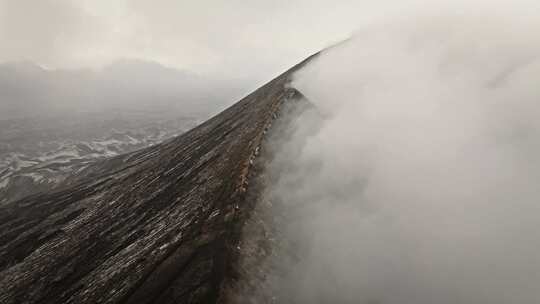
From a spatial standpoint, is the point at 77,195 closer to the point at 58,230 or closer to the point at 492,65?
the point at 58,230

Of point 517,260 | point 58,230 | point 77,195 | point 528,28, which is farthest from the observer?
point 77,195

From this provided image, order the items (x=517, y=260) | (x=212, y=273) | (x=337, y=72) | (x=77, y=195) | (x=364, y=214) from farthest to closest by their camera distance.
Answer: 1. (x=77, y=195)
2. (x=337, y=72)
3. (x=364, y=214)
4. (x=517, y=260)
5. (x=212, y=273)

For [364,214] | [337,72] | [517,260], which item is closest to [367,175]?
[364,214]

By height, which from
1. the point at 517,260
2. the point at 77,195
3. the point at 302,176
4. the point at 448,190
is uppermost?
the point at 77,195

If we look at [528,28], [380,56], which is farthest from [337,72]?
[528,28]

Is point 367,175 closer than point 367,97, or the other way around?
point 367,175

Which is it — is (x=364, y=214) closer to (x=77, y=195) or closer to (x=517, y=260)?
(x=517, y=260)

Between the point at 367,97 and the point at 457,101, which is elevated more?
the point at 367,97
